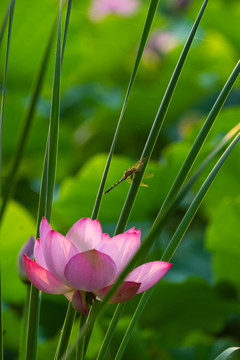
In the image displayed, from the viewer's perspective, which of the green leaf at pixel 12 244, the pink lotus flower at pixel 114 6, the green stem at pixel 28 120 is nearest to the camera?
the green stem at pixel 28 120

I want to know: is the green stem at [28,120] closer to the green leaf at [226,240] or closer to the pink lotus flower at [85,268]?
the pink lotus flower at [85,268]

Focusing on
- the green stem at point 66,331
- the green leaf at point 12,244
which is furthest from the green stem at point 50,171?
the green leaf at point 12,244

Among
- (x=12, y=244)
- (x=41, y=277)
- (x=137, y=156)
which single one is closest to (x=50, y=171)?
(x=41, y=277)

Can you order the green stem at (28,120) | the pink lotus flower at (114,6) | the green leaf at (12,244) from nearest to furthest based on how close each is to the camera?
the green stem at (28,120) < the green leaf at (12,244) < the pink lotus flower at (114,6)

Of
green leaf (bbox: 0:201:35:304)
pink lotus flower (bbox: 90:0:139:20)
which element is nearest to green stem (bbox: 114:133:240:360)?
green leaf (bbox: 0:201:35:304)

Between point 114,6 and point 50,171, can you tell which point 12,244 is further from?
point 114,6

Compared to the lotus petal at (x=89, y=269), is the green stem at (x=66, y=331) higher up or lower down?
lower down

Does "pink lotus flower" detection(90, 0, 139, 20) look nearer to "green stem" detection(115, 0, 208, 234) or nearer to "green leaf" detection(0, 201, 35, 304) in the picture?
"green leaf" detection(0, 201, 35, 304)
